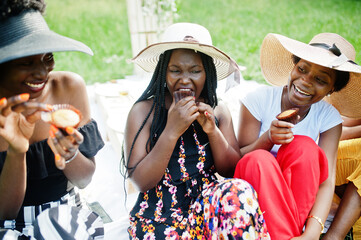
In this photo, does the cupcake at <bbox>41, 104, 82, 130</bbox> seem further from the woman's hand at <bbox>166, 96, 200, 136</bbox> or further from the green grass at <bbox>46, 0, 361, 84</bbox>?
the green grass at <bbox>46, 0, 361, 84</bbox>

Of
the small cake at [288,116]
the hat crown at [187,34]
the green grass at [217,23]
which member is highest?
the hat crown at [187,34]

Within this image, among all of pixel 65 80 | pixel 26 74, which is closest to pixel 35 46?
pixel 26 74

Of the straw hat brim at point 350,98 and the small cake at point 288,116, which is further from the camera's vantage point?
the straw hat brim at point 350,98

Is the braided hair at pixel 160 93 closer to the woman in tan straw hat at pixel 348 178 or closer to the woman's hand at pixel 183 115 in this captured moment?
the woman's hand at pixel 183 115

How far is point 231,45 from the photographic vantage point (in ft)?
24.5

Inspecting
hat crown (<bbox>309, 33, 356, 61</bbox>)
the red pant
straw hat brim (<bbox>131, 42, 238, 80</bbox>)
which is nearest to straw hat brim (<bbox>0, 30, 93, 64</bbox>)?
straw hat brim (<bbox>131, 42, 238, 80</bbox>)

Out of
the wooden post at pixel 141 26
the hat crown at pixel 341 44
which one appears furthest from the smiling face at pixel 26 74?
the wooden post at pixel 141 26

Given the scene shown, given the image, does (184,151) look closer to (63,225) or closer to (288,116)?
(288,116)

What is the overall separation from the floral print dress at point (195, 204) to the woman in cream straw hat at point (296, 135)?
0.13m

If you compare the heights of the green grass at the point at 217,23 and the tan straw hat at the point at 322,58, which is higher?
the tan straw hat at the point at 322,58

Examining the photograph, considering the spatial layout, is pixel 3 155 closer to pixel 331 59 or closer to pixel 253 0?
pixel 331 59

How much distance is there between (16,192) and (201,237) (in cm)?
91

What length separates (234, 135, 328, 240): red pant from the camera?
1.50 meters

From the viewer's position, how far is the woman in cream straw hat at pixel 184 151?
4.89 feet
